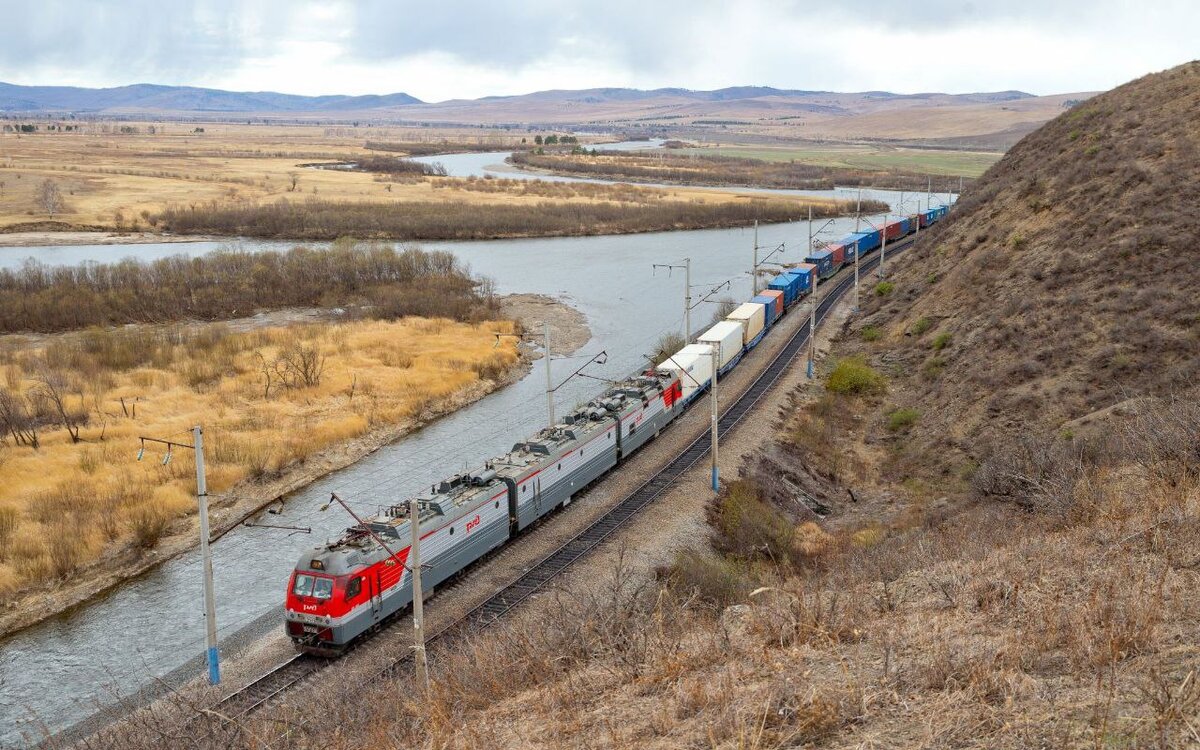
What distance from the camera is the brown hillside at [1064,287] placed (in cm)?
3859

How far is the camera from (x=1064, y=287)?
46750 mm

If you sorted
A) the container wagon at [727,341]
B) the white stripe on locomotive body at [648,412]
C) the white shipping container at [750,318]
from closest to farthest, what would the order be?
the white stripe on locomotive body at [648,412]
the container wagon at [727,341]
the white shipping container at [750,318]

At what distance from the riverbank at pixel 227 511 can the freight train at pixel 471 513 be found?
3.17m

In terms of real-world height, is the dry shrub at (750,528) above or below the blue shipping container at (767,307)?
below

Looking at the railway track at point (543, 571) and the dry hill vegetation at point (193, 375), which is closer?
the railway track at point (543, 571)

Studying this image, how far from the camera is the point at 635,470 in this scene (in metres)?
38.2

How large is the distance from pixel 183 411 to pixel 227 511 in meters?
12.7

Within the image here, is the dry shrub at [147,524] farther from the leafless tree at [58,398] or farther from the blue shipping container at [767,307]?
the blue shipping container at [767,307]

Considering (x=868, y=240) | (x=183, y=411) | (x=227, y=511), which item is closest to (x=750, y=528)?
(x=227, y=511)

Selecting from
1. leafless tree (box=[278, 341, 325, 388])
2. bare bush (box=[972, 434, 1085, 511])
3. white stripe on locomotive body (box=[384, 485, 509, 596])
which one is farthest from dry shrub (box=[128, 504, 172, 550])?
bare bush (box=[972, 434, 1085, 511])

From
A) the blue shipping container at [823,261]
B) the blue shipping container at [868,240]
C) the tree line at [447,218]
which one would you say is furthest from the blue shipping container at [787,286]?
the tree line at [447,218]

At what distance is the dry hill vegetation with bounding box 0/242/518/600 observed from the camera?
3584 centimetres

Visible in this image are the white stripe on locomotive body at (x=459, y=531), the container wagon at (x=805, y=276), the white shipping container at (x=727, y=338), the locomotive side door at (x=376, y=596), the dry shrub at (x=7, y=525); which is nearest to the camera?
the locomotive side door at (x=376, y=596)

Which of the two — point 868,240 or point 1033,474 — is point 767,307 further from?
point 1033,474
